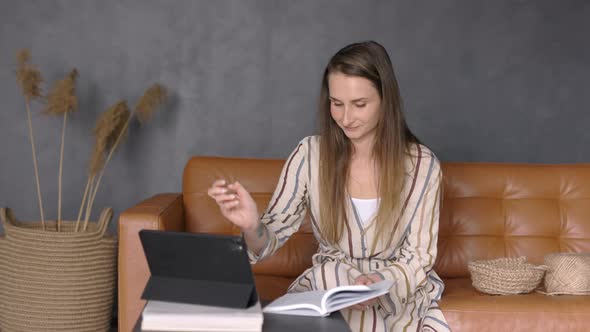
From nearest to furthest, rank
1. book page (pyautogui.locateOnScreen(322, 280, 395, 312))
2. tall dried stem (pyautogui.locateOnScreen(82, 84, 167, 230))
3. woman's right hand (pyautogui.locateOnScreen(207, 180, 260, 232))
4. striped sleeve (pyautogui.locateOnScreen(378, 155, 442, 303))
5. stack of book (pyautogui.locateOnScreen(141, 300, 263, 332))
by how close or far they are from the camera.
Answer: stack of book (pyautogui.locateOnScreen(141, 300, 263, 332)), book page (pyautogui.locateOnScreen(322, 280, 395, 312)), woman's right hand (pyautogui.locateOnScreen(207, 180, 260, 232)), striped sleeve (pyautogui.locateOnScreen(378, 155, 442, 303)), tall dried stem (pyautogui.locateOnScreen(82, 84, 167, 230))

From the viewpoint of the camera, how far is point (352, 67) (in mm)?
2252

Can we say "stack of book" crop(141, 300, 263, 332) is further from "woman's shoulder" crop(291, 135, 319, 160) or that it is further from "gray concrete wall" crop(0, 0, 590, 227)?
"gray concrete wall" crop(0, 0, 590, 227)

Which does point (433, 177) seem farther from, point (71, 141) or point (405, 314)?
point (71, 141)

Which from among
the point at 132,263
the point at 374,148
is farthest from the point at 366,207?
the point at 132,263

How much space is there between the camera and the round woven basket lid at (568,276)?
9.00ft

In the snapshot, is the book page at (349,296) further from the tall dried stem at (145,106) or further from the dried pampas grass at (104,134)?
the tall dried stem at (145,106)

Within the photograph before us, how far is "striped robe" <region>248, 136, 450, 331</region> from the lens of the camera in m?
2.21

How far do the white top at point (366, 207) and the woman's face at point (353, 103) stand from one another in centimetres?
22

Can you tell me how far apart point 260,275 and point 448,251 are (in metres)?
0.80

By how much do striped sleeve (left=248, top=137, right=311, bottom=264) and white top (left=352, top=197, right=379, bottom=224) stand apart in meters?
0.17

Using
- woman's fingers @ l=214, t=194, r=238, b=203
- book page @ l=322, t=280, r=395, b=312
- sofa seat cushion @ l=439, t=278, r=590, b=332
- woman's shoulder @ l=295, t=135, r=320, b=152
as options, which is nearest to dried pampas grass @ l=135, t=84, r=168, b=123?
woman's shoulder @ l=295, t=135, r=320, b=152

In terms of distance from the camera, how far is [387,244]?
236 centimetres

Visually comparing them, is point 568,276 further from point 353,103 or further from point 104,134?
point 104,134

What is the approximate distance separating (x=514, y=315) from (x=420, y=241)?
499 mm
